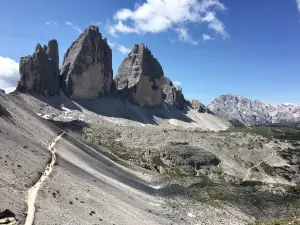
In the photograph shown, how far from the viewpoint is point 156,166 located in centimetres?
12444

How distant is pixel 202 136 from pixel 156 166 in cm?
5277

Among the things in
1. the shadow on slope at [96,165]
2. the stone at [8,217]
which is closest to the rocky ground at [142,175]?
the shadow on slope at [96,165]

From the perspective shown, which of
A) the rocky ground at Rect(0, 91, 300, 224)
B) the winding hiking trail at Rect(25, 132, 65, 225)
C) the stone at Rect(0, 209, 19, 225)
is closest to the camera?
the stone at Rect(0, 209, 19, 225)

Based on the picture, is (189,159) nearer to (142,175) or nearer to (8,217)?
(142,175)

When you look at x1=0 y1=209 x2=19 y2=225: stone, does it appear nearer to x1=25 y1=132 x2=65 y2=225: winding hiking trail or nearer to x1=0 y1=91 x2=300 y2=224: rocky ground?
x1=0 y1=91 x2=300 y2=224: rocky ground

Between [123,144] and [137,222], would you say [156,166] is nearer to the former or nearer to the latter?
[123,144]

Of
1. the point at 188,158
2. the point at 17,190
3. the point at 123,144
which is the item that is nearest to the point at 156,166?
the point at 188,158

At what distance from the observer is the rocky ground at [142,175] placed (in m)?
49.4

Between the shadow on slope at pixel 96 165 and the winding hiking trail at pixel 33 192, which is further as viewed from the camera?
the shadow on slope at pixel 96 165

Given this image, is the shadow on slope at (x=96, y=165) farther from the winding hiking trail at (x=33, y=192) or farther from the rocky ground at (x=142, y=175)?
the winding hiking trail at (x=33, y=192)

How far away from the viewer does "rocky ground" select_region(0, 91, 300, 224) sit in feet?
162

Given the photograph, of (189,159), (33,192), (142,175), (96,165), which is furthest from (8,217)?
(189,159)

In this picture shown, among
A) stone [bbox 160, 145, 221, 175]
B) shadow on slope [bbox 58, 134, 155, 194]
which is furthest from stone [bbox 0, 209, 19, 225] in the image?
stone [bbox 160, 145, 221, 175]

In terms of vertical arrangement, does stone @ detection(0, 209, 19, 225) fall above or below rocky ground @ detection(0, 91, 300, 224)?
below
